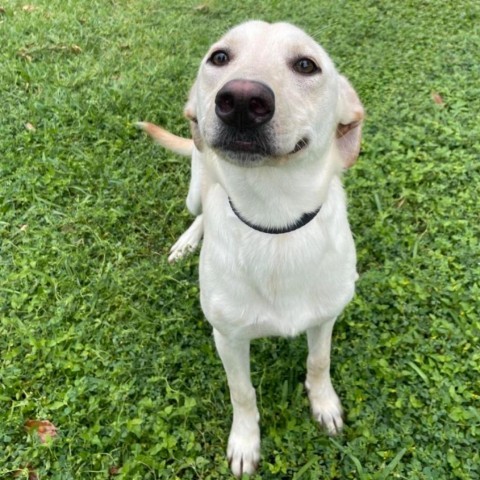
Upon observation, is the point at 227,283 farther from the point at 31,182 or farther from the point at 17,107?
the point at 17,107

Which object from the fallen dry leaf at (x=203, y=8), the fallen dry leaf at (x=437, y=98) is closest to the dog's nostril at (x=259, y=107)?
the fallen dry leaf at (x=437, y=98)

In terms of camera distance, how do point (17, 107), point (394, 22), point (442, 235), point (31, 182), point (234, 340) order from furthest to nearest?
point (394, 22)
point (17, 107)
point (31, 182)
point (442, 235)
point (234, 340)

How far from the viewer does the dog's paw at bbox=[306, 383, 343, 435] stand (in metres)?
2.71

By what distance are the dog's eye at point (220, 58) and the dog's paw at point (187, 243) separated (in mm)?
1718

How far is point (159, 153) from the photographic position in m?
4.18

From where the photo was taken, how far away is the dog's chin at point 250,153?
1688mm

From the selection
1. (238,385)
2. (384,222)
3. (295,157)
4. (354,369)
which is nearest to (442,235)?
(384,222)

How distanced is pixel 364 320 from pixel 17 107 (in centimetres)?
348

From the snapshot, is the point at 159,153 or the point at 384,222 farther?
the point at 159,153

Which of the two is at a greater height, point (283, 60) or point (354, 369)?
point (283, 60)

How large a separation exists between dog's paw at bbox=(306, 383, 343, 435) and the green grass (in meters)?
0.06

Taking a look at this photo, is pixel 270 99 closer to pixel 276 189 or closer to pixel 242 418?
pixel 276 189

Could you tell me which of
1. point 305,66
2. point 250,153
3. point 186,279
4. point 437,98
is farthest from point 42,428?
point 437,98

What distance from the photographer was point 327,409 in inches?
107
